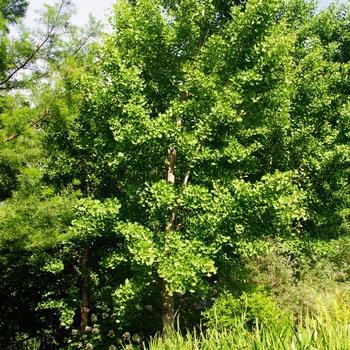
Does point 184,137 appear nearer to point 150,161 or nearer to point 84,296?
point 150,161

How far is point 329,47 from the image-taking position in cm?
1209

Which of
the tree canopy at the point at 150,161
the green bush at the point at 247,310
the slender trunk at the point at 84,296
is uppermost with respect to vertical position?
the tree canopy at the point at 150,161

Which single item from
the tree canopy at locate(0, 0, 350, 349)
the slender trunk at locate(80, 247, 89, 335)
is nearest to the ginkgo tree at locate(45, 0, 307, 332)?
the tree canopy at locate(0, 0, 350, 349)

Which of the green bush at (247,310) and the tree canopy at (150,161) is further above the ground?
the tree canopy at (150,161)

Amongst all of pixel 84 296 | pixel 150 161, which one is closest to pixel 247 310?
pixel 150 161

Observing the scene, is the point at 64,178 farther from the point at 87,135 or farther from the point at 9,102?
the point at 9,102

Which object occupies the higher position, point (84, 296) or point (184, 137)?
point (184, 137)

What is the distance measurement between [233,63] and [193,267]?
4.03m

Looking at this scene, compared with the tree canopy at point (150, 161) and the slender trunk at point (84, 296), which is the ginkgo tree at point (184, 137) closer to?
the tree canopy at point (150, 161)

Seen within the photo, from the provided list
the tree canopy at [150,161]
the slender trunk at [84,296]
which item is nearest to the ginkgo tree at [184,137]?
the tree canopy at [150,161]

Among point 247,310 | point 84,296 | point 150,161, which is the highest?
point 150,161

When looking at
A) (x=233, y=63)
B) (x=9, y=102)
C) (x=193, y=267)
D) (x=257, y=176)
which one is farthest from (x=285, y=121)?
(x=9, y=102)

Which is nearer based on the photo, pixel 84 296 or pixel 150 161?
pixel 150 161

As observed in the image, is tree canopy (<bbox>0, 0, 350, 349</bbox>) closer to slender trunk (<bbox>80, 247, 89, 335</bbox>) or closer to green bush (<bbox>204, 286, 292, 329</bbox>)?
slender trunk (<bbox>80, 247, 89, 335</bbox>)
